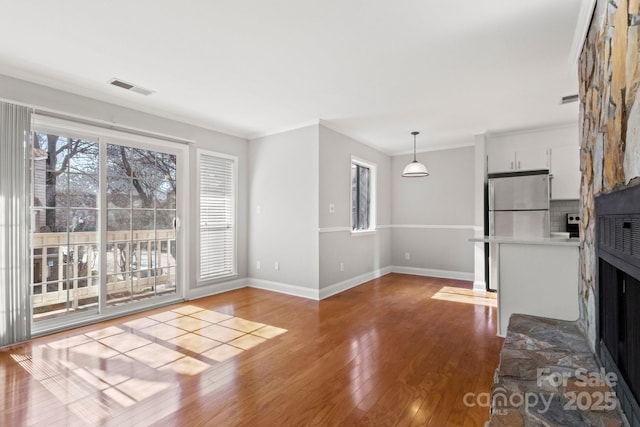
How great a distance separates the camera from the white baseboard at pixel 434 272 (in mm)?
6023

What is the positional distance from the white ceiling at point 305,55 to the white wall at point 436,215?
180 centimetres

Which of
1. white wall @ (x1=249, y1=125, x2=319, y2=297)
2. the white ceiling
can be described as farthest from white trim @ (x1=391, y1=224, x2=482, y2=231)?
white wall @ (x1=249, y1=125, x2=319, y2=297)

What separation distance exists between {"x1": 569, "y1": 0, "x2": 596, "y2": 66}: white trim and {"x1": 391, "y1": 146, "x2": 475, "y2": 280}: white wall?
3302 mm

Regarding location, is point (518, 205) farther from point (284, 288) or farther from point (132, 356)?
point (132, 356)

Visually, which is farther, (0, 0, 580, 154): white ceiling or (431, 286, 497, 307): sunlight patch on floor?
(431, 286, 497, 307): sunlight patch on floor

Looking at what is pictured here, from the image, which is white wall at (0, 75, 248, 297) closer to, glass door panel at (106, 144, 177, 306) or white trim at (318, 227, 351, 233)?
glass door panel at (106, 144, 177, 306)

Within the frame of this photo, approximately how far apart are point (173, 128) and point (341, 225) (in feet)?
9.31

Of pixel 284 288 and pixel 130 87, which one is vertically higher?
pixel 130 87

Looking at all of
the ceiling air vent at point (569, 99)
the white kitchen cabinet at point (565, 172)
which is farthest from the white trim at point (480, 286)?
the ceiling air vent at point (569, 99)

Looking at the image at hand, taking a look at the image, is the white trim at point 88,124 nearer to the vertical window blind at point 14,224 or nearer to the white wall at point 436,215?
the vertical window blind at point 14,224

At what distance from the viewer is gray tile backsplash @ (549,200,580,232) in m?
4.95

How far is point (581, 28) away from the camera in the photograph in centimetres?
233

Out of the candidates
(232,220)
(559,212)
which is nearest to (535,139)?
(559,212)

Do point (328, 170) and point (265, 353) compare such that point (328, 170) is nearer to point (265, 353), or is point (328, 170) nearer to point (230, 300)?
point (230, 300)
